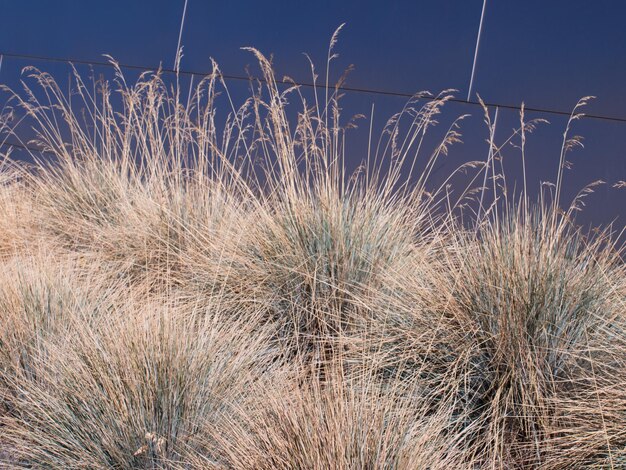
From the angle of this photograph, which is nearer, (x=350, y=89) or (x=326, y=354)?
(x=326, y=354)

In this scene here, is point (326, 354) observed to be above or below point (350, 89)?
below

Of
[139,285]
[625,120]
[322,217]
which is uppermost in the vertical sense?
[625,120]

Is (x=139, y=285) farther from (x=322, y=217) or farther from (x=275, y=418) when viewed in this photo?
(x=275, y=418)

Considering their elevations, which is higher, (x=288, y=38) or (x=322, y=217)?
(x=288, y=38)

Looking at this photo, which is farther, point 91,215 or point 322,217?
point 91,215

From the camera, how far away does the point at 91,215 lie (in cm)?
529

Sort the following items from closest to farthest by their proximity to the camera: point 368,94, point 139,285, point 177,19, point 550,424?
point 550,424
point 139,285
point 368,94
point 177,19

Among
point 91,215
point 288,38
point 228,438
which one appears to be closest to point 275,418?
point 228,438

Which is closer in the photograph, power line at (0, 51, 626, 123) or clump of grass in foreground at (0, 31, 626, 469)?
clump of grass in foreground at (0, 31, 626, 469)

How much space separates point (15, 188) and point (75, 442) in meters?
3.97

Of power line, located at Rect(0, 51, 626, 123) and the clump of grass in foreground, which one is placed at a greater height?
power line, located at Rect(0, 51, 626, 123)

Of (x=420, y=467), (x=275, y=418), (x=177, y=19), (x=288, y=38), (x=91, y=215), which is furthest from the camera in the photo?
(x=177, y=19)

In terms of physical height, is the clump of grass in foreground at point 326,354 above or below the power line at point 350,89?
below

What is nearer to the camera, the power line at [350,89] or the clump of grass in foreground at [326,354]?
the clump of grass in foreground at [326,354]
